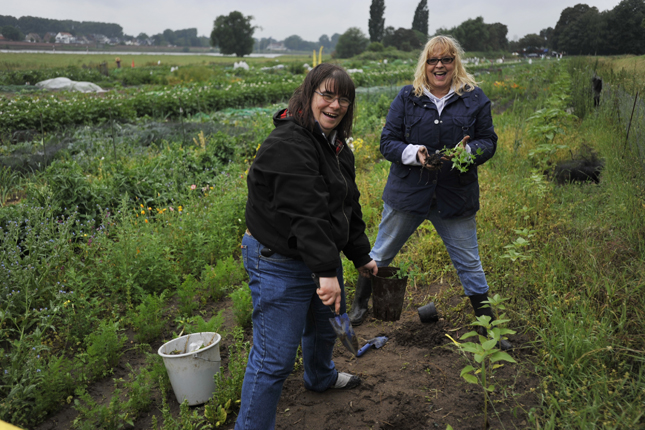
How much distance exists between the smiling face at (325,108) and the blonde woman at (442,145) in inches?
35.0

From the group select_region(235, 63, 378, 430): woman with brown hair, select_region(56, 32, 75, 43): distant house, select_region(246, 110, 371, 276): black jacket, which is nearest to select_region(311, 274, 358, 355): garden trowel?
select_region(235, 63, 378, 430): woman with brown hair

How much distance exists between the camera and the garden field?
2260 millimetres

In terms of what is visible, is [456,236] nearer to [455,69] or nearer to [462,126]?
[462,126]

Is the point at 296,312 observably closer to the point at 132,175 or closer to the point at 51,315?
the point at 51,315

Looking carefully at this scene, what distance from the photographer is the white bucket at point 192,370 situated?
2.40m

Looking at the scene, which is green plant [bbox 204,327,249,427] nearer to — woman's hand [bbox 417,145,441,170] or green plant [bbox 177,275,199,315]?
green plant [bbox 177,275,199,315]

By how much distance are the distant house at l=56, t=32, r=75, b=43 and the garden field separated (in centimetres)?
3826

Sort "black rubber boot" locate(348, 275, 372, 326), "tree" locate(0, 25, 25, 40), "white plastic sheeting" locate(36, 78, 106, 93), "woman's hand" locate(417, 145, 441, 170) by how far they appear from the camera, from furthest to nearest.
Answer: "tree" locate(0, 25, 25, 40)
"white plastic sheeting" locate(36, 78, 106, 93)
"black rubber boot" locate(348, 275, 372, 326)
"woman's hand" locate(417, 145, 441, 170)

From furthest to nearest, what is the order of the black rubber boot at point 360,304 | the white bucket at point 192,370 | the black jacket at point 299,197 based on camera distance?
the black rubber boot at point 360,304 < the white bucket at point 192,370 < the black jacket at point 299,197

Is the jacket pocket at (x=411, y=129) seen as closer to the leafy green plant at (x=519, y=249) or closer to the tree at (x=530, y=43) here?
the leafy green plant at (x=519, y=249)

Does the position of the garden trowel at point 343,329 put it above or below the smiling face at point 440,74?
below

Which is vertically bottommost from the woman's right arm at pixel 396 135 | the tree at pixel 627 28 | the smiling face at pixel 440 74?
the woman's right arm at pixel 396 135

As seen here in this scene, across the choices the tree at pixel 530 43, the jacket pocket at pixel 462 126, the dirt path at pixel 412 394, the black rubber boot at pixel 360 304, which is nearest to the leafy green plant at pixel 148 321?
the dirt path at pixel 412 394

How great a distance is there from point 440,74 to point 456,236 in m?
1.01
